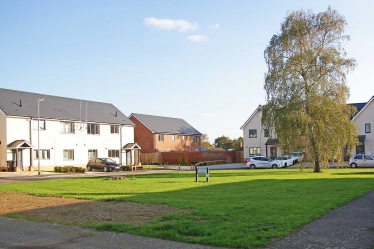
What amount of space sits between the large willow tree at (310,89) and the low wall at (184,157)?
101 feet

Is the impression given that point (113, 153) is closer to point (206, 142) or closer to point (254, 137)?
point (254, 137)

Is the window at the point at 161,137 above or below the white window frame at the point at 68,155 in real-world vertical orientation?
above

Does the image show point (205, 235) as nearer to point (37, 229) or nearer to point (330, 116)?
point (37, 229)

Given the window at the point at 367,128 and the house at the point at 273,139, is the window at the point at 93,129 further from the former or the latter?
the window at the point at 367,128

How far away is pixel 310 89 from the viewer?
31.7 m

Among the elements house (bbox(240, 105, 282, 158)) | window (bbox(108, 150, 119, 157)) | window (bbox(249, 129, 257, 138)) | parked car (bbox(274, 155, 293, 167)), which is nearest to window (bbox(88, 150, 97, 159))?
window (bbox(108, 150, 119, 157))

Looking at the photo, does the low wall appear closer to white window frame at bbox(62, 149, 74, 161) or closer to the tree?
white window frame at bbox(62, 149, 74, 161)

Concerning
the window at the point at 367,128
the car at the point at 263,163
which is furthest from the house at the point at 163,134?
the window at the point at 367,128

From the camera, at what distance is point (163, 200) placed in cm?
1534

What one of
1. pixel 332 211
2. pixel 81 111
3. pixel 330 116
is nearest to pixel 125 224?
pixel 332 211

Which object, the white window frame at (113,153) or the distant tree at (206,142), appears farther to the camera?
the distant tree at (206,142)

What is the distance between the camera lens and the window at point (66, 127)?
159 feet

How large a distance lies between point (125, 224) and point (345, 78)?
A: 26.5 meters

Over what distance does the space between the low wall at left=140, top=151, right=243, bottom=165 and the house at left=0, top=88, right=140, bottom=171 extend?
20.5 ft
